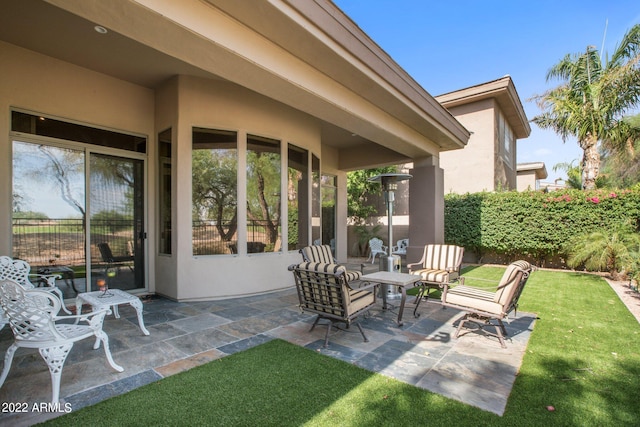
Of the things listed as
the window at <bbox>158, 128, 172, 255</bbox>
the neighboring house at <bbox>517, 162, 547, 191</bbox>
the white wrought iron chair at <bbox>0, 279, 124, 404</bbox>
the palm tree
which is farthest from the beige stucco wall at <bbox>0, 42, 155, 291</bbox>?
the neighboring house at <bbox>517, 162, 547, 191</bbox>

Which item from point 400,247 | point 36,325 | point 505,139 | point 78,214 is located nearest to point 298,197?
point 78,214

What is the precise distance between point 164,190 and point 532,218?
382 inches

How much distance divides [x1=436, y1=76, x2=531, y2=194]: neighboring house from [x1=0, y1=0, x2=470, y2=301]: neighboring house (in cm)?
611

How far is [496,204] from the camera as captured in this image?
9.76 metres

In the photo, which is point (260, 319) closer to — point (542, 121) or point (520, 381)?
point (520, 381)

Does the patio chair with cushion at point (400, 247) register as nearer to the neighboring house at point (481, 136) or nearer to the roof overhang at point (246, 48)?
the neighboring house at point (481, 136)

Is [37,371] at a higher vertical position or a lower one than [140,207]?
lower

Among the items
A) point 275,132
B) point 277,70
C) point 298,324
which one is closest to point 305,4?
point 277,70

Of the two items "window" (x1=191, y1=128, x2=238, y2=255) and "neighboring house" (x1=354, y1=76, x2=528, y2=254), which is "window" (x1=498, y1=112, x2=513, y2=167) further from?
"window" (x1=191, y1=128, x2=238, y2=255)

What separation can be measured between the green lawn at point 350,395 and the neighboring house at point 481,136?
9480mm

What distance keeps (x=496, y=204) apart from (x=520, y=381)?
811 centimetres

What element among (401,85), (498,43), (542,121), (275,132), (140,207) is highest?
(498,43)

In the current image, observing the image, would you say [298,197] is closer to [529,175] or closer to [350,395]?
[350,395]

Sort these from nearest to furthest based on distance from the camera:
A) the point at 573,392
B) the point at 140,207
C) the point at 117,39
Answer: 1. the point at 573,392
2. the point at 117,39
3. the point at 140,207
